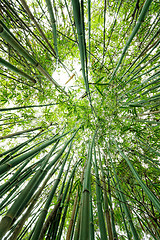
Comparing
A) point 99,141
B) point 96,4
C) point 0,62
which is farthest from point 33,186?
point 96,4

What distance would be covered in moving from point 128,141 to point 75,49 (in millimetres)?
2474

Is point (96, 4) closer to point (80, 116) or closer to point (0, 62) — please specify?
point (80, 116)

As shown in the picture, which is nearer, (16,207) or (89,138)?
(16,207)

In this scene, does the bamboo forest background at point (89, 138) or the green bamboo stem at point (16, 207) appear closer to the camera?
the green bamboo stem at point (16, 207)

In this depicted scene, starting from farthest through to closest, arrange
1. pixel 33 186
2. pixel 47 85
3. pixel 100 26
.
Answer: pixel 100 26, pixel 47 85, pixel 33 186

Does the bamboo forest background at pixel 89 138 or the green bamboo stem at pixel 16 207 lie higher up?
the bamboo forest background at pixel 89 138

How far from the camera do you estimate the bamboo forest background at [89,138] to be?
1.04m

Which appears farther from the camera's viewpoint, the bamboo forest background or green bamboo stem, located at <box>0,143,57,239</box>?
the bamboo forest background

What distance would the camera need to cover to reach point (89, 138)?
240cm

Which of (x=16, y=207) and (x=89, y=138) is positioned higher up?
(x=89, y=138)

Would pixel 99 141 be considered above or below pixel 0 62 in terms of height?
above

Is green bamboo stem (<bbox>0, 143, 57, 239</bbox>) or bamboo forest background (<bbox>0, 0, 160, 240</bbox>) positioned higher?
bamboo forest background (<bbox>0, 0, 160, 240</bbox>)

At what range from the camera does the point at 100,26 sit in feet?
9.53

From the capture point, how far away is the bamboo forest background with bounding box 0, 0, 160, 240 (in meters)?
1.04
